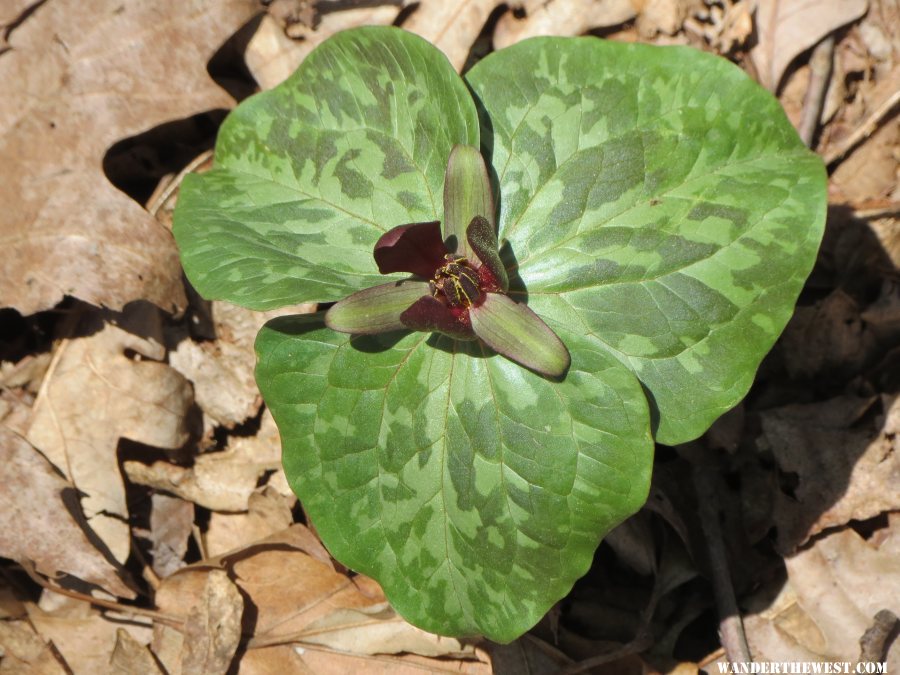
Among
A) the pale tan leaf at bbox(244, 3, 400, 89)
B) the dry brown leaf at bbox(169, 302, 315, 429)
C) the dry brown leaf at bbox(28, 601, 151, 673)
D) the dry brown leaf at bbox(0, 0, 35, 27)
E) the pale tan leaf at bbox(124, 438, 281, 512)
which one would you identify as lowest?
the dry brown leaf at bbox(28, 601, 151, 673)

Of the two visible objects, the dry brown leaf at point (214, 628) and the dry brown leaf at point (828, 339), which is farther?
the dry brown leaf at point (828, 339)

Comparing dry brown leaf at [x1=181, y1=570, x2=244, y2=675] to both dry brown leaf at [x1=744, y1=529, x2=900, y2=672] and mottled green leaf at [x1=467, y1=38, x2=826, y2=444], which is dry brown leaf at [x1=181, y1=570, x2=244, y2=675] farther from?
dry brown leaf at [x1=744, y1=529, x2=900, y2=672]

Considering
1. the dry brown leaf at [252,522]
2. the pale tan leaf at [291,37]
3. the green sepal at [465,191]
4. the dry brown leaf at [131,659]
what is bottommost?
the dry brown leaf at [131,659]

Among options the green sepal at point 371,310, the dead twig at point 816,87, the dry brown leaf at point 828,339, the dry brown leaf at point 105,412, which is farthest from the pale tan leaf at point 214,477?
the dead twig at point 816,87

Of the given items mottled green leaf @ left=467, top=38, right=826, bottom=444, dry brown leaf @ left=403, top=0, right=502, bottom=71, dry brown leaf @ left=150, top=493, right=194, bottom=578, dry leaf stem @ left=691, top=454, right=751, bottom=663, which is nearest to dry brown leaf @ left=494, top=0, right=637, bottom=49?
dry brown leaf @ left=403, top=0, right=502, bottom=71

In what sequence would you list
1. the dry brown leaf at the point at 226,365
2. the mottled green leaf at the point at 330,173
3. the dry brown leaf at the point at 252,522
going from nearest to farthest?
1. the mottled green leaf at the point at 330,173
2. the dry brown leaf at the point at 252,522
3. the dry brown leaf at the point at 226,365

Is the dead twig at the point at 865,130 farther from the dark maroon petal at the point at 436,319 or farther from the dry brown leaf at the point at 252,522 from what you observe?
the dry brown leaf at the point at 252,522

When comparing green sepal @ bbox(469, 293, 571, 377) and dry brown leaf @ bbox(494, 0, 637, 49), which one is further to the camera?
dry brown leaf @ bbox(494, 0, 637, 49)
